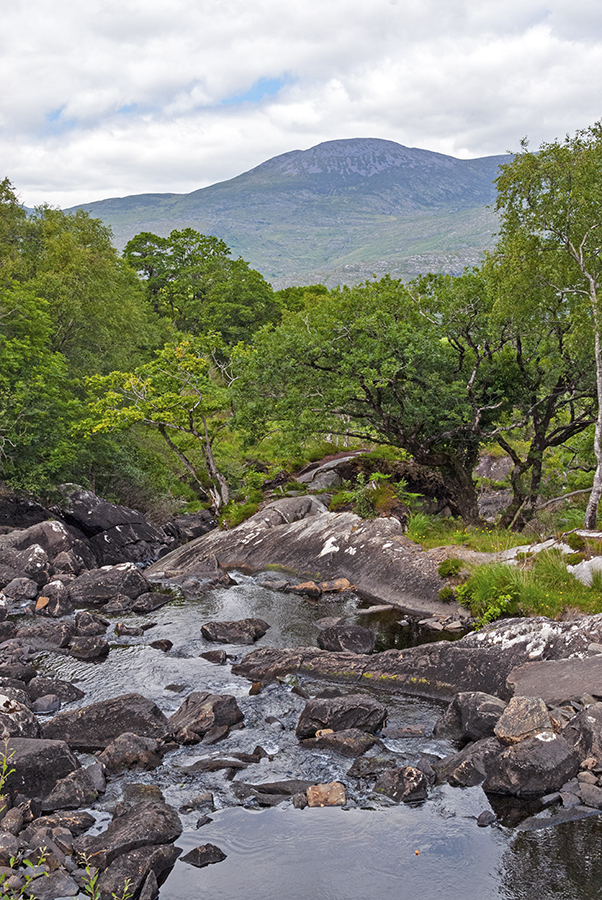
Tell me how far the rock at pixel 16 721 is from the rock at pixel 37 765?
88 cm

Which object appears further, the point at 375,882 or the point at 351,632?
the point at 351,632

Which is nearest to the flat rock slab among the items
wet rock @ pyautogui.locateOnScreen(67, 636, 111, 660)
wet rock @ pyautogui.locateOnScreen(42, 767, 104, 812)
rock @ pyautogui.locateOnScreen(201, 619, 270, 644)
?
rock @ pyautogui.locateOnScreen(201, 619, 270, 644)

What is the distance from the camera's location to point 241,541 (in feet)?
115

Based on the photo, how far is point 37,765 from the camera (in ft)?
44.8

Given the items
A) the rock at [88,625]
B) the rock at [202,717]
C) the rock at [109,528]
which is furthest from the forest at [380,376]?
the rock at [202,717]

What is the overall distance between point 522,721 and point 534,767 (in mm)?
1236

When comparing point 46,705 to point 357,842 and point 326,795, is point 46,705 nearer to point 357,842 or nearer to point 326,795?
point 326,795

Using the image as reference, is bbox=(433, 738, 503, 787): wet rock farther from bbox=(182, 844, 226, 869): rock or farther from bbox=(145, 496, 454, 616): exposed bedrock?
bbox=(145, 496, 454, 616): exposed bedrock

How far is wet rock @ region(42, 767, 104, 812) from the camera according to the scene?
13.1 m

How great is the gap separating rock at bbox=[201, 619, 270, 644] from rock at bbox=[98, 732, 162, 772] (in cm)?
796

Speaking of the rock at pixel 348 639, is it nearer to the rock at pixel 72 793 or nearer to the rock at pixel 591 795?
the rock at pixel 591 795

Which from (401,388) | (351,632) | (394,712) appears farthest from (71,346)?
(394,712)

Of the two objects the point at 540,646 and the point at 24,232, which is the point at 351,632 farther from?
the point at 24,232

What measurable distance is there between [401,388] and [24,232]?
42.2m
